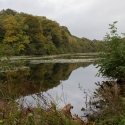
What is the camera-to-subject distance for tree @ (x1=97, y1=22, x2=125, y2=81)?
1091cm

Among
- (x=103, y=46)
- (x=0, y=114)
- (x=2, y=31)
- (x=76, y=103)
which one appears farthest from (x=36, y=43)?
(x=0, y=114)

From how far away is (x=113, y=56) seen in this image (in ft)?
37.1

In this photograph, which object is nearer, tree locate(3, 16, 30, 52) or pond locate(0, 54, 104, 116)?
pond locate(0, 54, 104, 116)

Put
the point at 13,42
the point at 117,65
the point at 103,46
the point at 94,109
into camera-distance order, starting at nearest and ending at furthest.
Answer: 1. the point at 94,109
2. the point at 117,65
3. the point at 103,46
4. the point at 13,42

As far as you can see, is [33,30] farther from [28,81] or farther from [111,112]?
[28,81]

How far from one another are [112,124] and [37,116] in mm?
2024

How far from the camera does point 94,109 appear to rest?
6.90 m

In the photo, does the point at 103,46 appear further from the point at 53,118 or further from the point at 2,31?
the point at 2,31

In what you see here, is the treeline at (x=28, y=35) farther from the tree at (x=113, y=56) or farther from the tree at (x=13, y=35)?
the tree at (x=113, y=56)

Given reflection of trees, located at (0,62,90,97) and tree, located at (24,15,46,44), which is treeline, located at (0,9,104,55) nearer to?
tree, located at (24,15,46,44)

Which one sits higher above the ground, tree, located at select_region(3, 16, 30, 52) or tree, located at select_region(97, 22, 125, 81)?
tree, located at select_region(3, 16, 30, 52)

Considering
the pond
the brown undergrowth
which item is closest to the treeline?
the pond

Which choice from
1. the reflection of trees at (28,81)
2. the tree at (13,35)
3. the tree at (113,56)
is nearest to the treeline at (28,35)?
the tree at (13,35)

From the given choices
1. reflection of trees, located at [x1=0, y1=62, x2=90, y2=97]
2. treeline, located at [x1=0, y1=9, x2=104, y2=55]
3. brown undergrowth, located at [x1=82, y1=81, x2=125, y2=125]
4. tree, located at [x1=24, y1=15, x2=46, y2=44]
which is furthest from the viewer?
tree, located at [x1=24, y1=15, x2=46, y2=44]
